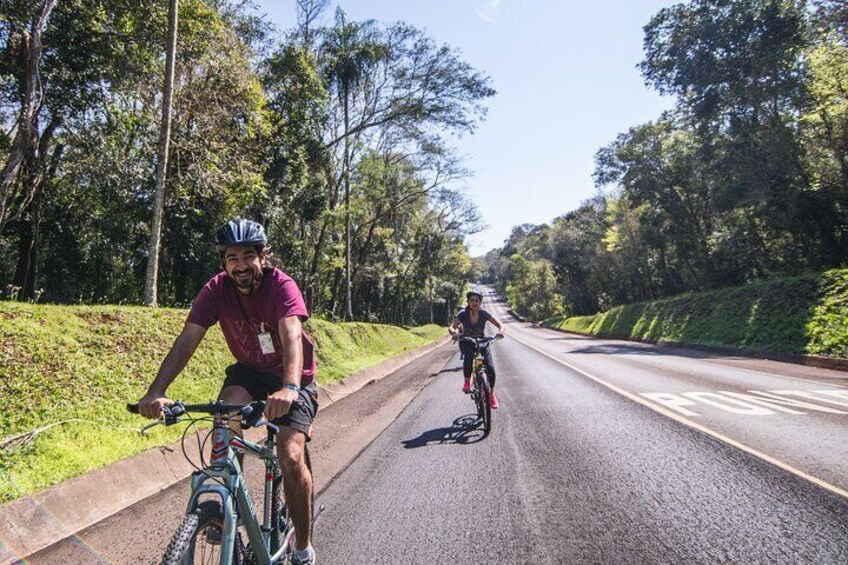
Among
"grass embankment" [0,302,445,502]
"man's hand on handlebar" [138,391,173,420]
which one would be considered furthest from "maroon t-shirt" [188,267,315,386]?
"grass embankment" [0,302,445,502]

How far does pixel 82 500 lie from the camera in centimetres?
420

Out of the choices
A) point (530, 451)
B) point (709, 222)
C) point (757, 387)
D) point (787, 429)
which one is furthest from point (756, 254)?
point (530, 451)

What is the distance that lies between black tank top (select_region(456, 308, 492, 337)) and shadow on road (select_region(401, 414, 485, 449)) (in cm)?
157

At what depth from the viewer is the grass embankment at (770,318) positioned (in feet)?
51.6

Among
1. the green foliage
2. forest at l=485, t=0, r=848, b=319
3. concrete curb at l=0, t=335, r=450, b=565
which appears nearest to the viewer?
concrete curb at l=0, t=335, r=450, b=565

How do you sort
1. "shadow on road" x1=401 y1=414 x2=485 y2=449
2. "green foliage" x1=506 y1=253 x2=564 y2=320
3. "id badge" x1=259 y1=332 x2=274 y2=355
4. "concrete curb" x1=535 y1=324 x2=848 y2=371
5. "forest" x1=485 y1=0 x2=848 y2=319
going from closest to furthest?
"id badge" x1=259 y1=332 x2=274 y2=355
"shadow on road" x1=401 y1=414 x2=485 y2=449
"concrete curb" x1=535 y1=324 x2=848 y2=371
"forest" x1=485 y1=0 x2=848 y2=319
"green foliage" x1=506 y1=253 x2=564 y2=320

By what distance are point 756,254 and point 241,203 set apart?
101ft

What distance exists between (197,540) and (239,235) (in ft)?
5.42

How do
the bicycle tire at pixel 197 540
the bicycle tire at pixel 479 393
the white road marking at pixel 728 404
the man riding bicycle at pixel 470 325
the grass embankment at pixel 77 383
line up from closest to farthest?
the bicycle tire at pixel 197 540 → the grass embankment at pixel 77 383 → the bicycle tire at pixel 479 393 → the white road marking at pixel 728 404 → the man riding bicycle at pixel 470 325

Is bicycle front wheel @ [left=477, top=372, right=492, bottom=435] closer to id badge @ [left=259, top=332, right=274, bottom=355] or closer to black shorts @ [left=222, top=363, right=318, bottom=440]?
black shorts @ [left=222, top=363, right=318, bottom=440]

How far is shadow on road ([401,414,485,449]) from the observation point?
252 inches

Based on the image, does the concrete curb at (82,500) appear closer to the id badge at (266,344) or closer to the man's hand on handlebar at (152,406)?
the man's hand on handlebar at (152,406)

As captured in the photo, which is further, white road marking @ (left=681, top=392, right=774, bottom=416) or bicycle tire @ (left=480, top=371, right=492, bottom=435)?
white road marking @ (left=681, top=392, right=774, bottom=416)

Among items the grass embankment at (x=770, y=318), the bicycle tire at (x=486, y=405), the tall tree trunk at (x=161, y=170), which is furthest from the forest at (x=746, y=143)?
the tall tree trunk at (x=161, y=170)
